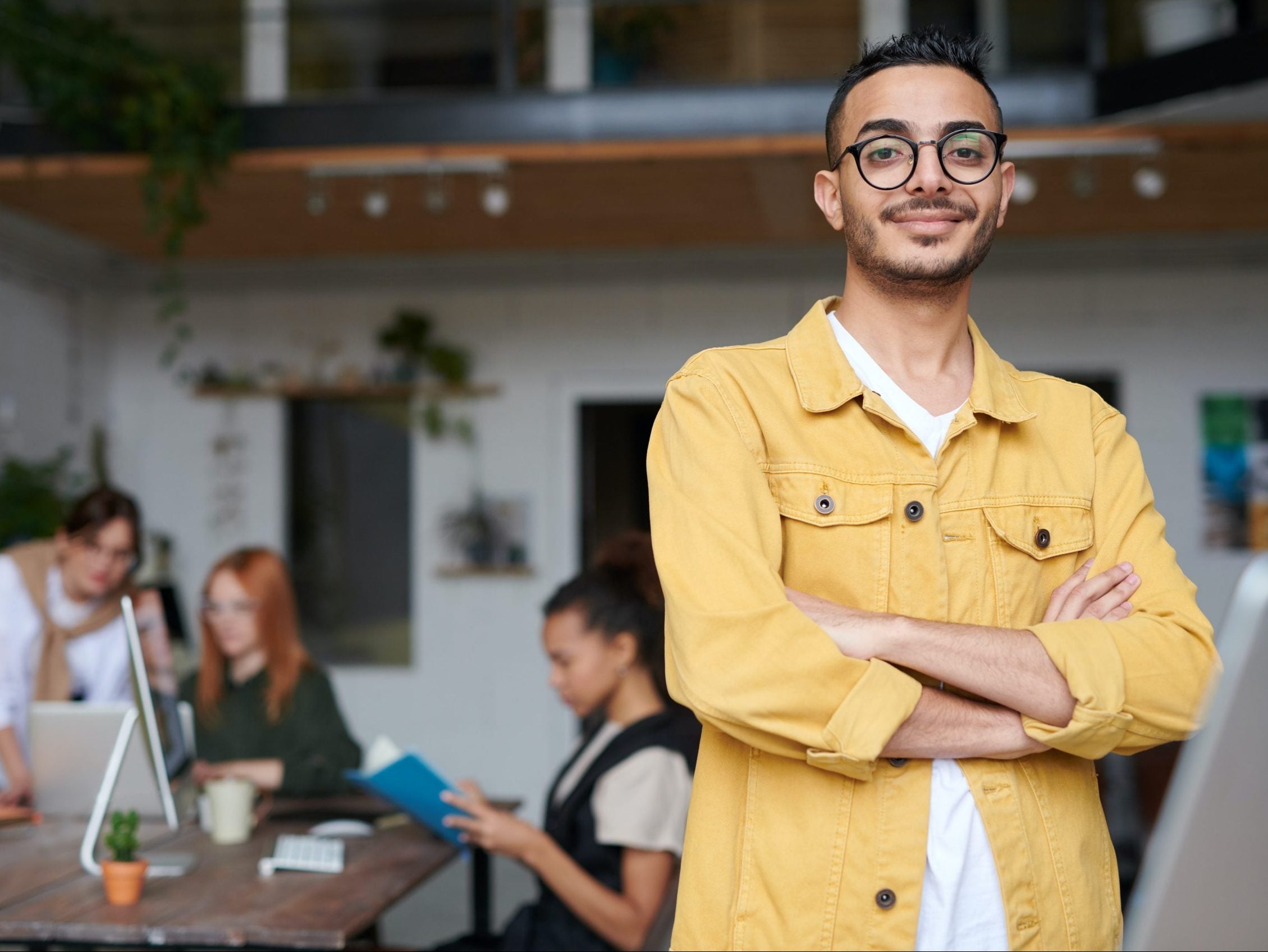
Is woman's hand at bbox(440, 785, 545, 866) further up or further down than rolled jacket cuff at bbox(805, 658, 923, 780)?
further down

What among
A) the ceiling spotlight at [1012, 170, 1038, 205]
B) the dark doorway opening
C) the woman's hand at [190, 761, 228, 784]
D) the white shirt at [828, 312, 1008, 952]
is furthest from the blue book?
the dark doorway opening

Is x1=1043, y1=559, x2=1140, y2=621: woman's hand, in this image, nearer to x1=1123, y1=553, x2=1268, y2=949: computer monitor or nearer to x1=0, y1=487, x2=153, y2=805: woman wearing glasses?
x1=1123, y1=553, x2=1268, y2=949: computer monitor

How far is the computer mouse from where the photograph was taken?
2941 mm

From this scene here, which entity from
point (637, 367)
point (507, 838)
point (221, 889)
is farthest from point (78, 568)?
point (637, 367)

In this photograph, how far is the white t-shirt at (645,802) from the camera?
8.00 feet

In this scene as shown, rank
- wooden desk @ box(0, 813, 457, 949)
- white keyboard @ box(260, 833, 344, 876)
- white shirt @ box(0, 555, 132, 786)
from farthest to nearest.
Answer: white shirt @ box(0, 555, 132, 786), white keyboard @ box(260, 833, 344, 876), wooden desk @ box(0, 813, 457, 949)

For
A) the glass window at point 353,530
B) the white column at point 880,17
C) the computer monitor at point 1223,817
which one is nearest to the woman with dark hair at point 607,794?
the computer monitor at point 1223,817

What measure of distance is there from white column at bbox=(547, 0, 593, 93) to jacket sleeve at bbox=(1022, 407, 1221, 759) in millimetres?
4133

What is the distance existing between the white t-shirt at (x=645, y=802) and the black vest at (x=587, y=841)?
0.02 m

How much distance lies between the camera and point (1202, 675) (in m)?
1.28

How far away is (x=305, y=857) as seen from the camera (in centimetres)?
265

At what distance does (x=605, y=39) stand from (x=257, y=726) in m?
3.18

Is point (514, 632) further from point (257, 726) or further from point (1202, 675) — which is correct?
point (1202, 675)

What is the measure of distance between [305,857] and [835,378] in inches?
71.7
